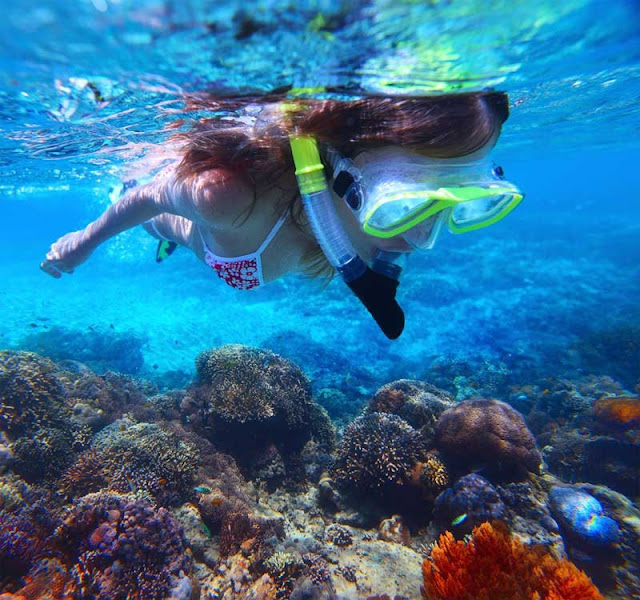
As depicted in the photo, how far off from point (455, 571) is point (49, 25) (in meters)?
6.22

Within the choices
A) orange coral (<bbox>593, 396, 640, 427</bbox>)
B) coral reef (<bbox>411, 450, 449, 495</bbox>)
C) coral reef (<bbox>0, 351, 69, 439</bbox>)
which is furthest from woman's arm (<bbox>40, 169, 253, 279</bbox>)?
orange coral (<bbox>593, 396, 640, 427</bbox>)

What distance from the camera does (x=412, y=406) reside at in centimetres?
729

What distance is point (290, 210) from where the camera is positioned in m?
2.57

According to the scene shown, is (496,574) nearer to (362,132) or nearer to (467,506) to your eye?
(467,506)

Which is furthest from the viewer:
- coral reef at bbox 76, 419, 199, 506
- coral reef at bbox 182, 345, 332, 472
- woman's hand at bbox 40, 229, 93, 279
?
coral reef at bbox 182, 345, 332, 472

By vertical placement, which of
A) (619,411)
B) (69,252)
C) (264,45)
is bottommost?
(619,411)

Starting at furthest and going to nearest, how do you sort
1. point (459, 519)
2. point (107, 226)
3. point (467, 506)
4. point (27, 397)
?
point (27, 397)
point (467, 506)
point (459, 519)
point (107, 226)

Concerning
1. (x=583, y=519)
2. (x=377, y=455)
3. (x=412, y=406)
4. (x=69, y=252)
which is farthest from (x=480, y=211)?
(x=412, y=406)

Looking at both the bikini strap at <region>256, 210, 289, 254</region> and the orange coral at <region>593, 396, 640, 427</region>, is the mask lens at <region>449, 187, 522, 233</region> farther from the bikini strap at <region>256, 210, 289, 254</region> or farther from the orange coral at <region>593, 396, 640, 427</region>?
the orange coral at <region>593, 396, 640, 427</region>

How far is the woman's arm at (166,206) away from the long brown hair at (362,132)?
0.41ft

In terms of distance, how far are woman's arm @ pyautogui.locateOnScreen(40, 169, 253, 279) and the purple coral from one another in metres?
2.72

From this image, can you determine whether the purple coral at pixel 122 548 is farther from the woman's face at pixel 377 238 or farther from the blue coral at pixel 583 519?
the blue coral at pixel 583 519

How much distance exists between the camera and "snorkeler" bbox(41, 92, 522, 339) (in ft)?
5.76

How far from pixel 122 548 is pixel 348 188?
14.2 ft
